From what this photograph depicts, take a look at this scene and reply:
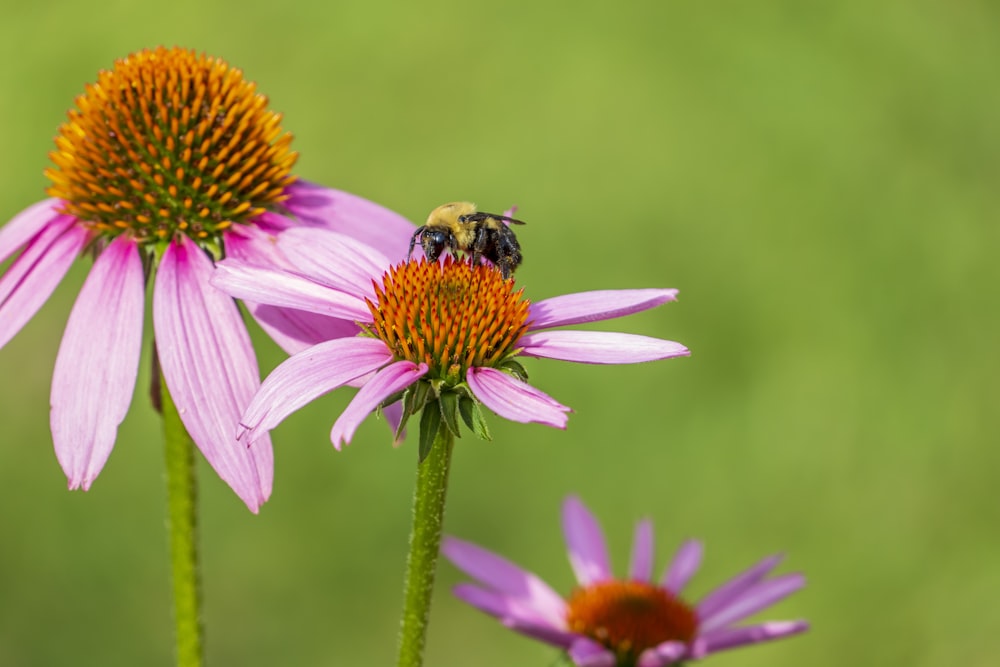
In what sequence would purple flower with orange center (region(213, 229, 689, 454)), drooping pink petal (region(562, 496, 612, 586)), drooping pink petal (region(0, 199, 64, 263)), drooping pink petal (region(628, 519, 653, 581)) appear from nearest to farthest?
purple flower with orange center (region(213, 229, 689, 454)) < drooping pink petal (region(0, 199, 64, 263)) < drooping pink petal (region(562, 496, 612, 586)) < drooping pink petal (region(628, 519, 653, 581))

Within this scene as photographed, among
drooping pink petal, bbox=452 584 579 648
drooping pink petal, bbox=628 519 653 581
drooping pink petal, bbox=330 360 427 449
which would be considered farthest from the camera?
drooping pink petal, bbox=628 519 653 581

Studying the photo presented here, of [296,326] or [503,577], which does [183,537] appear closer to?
[296,326]

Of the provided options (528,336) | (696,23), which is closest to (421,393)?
(528,336)

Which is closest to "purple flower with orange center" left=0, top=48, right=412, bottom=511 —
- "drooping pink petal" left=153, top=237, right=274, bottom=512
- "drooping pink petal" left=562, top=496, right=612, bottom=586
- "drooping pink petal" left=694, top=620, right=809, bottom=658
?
"drooping pink petal" left=153, top=237, right=274, bottom=512

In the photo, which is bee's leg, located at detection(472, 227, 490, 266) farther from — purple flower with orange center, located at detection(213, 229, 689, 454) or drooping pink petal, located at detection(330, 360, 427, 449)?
drooping pink petal, located at detection(330, 360, 427, 449)

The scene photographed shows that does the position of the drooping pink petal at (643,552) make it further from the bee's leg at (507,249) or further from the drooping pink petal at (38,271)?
the drooping pink petal at (38,271)

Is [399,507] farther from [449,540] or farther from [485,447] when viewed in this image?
[449,540]

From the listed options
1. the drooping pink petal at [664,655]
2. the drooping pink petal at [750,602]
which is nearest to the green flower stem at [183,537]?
the drooping pink petal at [664,655]
